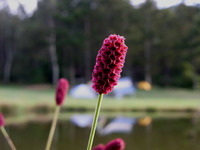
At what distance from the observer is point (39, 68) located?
2525cm

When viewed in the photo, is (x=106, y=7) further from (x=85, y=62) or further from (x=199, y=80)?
(x=199, y=80)

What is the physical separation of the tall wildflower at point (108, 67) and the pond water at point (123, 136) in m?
6.43

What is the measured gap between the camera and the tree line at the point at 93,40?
22.6 metres

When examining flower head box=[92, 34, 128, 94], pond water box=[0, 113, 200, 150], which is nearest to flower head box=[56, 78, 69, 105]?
flower head box=[92, 34, 128, 94]

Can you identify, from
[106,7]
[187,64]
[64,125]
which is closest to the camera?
[64,125]

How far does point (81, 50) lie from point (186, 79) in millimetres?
8230

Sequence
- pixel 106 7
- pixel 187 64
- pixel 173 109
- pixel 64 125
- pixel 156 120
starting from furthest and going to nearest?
pixel 187 64 < pixel 106 7 < pixel 173 109 < pixel 156 120 < pixel 64 125

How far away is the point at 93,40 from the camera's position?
22453mm

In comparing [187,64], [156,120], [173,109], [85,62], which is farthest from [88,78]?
[156,120]

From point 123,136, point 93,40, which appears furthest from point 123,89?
point 123,136

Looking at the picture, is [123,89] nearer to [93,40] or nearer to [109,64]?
[93,40]

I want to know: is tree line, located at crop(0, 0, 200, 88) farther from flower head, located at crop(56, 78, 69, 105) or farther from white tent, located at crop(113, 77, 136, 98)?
flower head, located at crop(56, 78, 69, 105)

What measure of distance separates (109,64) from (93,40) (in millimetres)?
21764

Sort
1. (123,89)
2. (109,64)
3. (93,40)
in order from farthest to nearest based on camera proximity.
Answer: (93,40) < (123,89) < (109,64)
